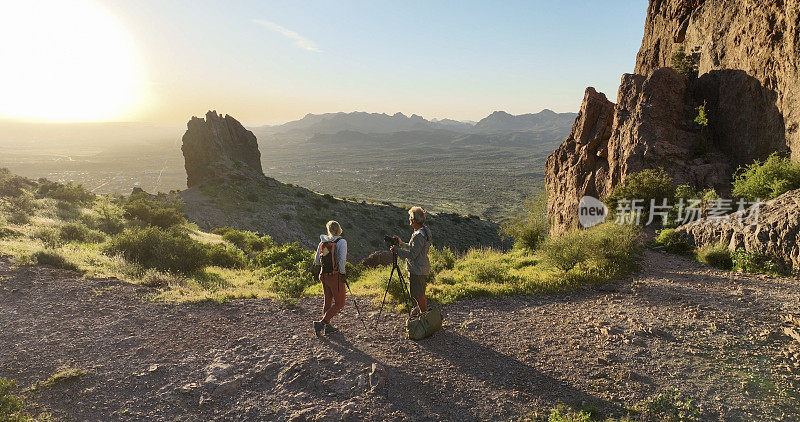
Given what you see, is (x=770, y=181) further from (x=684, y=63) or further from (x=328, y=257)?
(x=328, y=257)

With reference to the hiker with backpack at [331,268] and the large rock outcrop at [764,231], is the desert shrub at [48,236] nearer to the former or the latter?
the hiker with backpack at [331,268]

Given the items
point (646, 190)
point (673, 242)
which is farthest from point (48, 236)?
point (646, 190)

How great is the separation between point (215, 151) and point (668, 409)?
52132 millimetres

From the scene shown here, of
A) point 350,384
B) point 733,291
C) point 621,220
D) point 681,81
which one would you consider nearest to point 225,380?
point 350,384

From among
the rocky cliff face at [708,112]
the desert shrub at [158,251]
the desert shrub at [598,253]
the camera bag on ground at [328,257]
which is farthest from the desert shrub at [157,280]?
the rocky cliff face at [708,112]

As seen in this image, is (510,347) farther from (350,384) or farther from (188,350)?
(188,350)

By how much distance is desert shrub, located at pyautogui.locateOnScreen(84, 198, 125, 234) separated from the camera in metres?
18.8

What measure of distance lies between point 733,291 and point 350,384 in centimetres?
898

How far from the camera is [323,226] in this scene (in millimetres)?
38750

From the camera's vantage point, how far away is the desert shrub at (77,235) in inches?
584

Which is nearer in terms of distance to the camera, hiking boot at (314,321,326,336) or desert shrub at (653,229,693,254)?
hiking boot at (314,321,326,336)

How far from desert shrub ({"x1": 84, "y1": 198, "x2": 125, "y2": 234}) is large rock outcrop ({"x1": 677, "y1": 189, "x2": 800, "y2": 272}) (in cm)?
2604

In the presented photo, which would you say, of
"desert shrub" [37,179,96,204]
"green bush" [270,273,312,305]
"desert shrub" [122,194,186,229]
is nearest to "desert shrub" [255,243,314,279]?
"green bush" [270,273,312,305]

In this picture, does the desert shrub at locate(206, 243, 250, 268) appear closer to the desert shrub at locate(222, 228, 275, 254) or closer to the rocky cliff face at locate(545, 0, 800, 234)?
the desert shrub at locate(222, 228, 275, 254)
